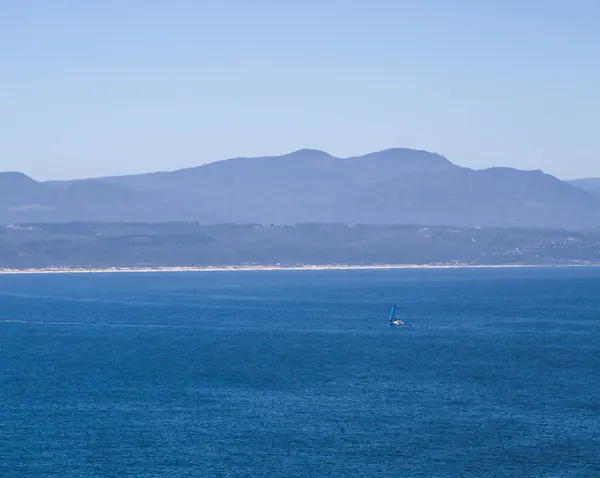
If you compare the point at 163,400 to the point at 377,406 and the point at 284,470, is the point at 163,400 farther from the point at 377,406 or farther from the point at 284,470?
the point at 284,470

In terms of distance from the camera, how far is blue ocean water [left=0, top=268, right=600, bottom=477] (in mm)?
61375

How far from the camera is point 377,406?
76000 mm

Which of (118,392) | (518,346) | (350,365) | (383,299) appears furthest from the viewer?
(383,299)

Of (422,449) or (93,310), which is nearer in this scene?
(422,449)

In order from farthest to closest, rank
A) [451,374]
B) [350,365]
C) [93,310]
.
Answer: [93,310]
[350,365]
[451,374]

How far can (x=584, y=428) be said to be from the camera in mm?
68438

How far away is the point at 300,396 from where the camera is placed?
8012 centimetres

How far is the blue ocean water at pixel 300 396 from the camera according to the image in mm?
61375

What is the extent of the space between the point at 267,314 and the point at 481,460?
92019mm

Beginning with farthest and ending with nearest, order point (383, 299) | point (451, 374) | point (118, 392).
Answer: point (383, 299) < point (451, 374) < point (118, 392)

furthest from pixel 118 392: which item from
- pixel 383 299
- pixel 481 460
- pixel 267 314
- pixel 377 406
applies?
pixel 383 299

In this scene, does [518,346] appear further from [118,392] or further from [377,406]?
[118,392]

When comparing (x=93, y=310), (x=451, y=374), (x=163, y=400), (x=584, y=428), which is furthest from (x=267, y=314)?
(x=584, y=428)

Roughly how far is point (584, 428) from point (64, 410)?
3549cm
